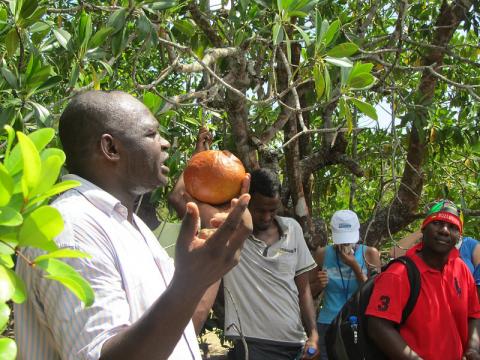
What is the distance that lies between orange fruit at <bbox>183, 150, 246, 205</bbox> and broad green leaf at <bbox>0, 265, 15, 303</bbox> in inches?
46.9

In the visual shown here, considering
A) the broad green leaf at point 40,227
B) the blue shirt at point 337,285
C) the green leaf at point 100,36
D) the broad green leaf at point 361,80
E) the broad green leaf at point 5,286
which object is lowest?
the blue shirt at point 337,285

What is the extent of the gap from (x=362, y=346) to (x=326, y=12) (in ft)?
7.61

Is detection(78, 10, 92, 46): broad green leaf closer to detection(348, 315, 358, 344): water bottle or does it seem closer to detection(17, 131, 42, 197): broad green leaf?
detection(17, 131, 42, 197): broad green leaf

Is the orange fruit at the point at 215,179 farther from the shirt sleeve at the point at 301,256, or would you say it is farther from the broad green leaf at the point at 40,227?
the shirt sleeve at the point at 301,256

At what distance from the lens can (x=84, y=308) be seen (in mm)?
1397

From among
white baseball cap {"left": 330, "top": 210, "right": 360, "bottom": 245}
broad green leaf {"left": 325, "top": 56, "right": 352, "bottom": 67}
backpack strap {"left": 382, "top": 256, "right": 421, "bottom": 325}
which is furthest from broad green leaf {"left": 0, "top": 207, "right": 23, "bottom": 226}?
white baseball cap {"left": 330, "top": 210, "right": 360, "bottom": 245}

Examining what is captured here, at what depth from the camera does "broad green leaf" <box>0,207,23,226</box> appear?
0.95 metres

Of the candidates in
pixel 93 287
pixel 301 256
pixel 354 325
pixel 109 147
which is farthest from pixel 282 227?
pixel 93 287

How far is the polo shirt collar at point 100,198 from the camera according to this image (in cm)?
166

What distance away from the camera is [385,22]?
565 centimetres

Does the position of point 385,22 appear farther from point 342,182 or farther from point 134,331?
point 134,331

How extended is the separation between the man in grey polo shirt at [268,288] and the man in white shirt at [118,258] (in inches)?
70.0

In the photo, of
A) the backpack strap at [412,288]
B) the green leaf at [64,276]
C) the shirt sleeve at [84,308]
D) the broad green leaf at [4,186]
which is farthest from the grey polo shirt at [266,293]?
the broad green leaf at [4,186]

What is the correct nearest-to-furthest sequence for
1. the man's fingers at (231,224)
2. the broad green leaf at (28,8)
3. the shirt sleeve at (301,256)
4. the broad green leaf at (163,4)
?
1. the man's fingers at (231,224)
2. the broad green leaf at (28,8)
3. the broad green leaf at (163,4)
4. the shirt sleeve at (301,256)
